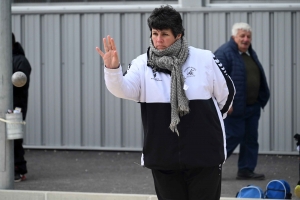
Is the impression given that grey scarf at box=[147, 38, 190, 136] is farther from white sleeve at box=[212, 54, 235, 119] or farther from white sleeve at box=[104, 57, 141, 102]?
white sleeve at box=[212, 54, 235, 119]

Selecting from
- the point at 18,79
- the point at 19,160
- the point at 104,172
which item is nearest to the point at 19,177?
the point at 19,160

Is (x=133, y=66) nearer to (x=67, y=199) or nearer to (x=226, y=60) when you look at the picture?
(x=67, y=199)

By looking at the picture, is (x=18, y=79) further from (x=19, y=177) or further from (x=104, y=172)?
(x=104, y=172)

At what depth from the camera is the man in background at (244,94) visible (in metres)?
8.83

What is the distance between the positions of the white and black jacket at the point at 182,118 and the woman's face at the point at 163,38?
17 cm

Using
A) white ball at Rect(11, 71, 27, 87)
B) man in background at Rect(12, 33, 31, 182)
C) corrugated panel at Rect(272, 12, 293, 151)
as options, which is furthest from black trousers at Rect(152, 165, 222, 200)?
corrugated panel at Rect(272, 12, 293, 151)

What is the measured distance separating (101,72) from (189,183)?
6.39 m

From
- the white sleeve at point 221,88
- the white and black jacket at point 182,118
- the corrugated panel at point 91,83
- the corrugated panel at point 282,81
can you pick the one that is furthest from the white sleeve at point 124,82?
the corrugated panel at point 91,83

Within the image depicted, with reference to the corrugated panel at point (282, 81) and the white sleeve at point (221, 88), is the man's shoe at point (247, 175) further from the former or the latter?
the white sleeve at point (221, 88)

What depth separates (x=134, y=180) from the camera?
29.7 feet

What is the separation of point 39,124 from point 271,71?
362 centimetres

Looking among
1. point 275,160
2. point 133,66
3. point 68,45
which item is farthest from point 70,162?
point 133,66

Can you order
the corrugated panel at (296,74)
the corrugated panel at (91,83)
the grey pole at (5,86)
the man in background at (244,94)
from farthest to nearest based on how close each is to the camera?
the corrugated panel at (91,83) → the corrugated panel at (296,74) → the man in background at (244,94) → the grey pole at (5,86)

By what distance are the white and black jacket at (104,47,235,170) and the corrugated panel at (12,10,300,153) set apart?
5.86m
